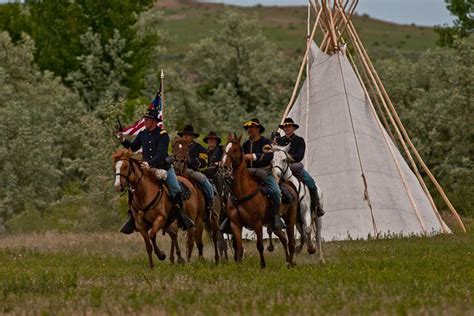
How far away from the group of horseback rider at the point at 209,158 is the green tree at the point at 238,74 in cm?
3926

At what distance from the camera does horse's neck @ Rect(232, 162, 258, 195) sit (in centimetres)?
2083

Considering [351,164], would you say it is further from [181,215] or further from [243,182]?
[243,182]

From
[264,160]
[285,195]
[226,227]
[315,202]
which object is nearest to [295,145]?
[315,202]

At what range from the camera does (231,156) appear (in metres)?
20.4

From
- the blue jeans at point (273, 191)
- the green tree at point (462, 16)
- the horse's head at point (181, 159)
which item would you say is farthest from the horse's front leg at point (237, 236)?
the green tree at point (462, 16)

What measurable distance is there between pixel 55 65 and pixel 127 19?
4866mm

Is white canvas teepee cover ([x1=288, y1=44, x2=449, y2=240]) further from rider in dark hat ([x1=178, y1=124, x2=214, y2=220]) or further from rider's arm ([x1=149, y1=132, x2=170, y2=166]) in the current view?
rider's arm ([x1=149, y1=132, x2=170, y2=166])

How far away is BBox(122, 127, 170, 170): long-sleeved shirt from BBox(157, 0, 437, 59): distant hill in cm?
9460

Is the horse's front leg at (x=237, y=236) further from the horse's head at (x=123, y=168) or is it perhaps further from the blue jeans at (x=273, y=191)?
the horse's head at (x=123, y=168)

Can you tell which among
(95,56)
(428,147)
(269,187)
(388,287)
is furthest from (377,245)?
(95,56)

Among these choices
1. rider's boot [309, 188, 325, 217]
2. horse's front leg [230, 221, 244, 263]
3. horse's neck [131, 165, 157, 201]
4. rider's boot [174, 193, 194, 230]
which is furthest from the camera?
rider's boot [309, 188, 325, 217]

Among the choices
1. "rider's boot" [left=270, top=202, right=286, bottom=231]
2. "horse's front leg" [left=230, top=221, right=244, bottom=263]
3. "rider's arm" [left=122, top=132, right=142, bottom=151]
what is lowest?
"horse's front leg" [left=230, top=221, right=244, bottom=263]

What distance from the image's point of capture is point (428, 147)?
4678 cm

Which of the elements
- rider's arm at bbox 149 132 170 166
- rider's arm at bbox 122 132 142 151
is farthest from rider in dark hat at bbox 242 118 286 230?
rider's arm at bbox 122 132 142 151
